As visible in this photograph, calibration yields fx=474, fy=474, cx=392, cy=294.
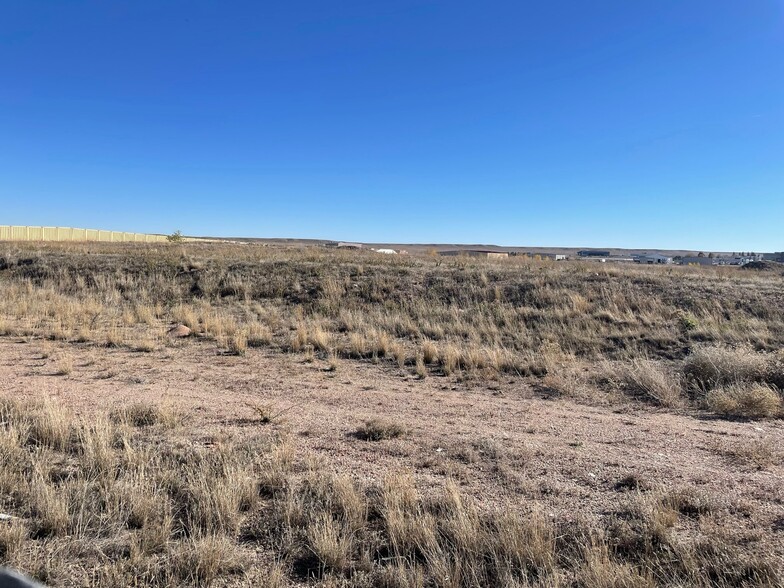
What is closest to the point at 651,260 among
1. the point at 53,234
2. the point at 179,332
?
the point at 179,332

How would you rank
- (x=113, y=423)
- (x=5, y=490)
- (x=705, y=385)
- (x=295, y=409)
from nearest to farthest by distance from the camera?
1. (x=5, y=490)
2. (x=113, y=423)
3. (x=295, y=409)
4. (x=705, y=385)

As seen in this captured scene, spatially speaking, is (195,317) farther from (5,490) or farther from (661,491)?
(661,491)

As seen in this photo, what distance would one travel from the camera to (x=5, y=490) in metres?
3.92

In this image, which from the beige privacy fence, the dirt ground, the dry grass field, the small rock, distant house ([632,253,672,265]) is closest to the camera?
the dry grass field

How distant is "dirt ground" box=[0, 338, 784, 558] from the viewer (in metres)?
4.17

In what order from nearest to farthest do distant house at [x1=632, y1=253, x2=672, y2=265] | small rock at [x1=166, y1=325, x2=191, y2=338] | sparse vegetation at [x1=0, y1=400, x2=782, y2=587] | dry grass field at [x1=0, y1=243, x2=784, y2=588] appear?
sparse vegetation at [x1=0, y1=400, x2=782, y2=587]
dry grass field at [x1=0, y1=243, x2=784, y2=588]
small rock at [x1=166, y1=325, x2=191, y2=338]
distant house at [x1=632, y1=253, x2=672, y2=265]

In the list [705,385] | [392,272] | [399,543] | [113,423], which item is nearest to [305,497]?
[399,543]

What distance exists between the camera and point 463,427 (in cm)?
610

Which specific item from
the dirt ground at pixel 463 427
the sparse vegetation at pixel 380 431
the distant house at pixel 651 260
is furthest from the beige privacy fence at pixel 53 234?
the sparse vegetation at pixel 380 431

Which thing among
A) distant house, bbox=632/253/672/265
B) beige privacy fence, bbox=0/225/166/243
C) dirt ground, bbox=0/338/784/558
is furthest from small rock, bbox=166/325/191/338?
beige privacy fence, bbox=0/225/166/243

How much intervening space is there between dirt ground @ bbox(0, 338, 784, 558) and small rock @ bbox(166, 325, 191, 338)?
2024mm

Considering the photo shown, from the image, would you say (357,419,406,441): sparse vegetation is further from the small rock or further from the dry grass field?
the small rock

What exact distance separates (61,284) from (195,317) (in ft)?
31.3

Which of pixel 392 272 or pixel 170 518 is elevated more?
pixel 392 272
